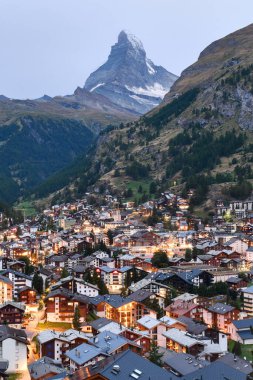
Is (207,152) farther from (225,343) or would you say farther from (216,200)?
(225,343)

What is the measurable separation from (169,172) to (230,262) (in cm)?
9081

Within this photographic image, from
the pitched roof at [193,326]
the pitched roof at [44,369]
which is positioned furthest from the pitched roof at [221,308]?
the pitched roof at [44,369]

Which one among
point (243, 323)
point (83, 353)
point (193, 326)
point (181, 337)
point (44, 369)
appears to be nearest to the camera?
point (44, 369)

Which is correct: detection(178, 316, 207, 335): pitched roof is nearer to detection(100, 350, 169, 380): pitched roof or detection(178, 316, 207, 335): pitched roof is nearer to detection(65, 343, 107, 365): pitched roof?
detection(65, 343, 107, 365): pitched roof

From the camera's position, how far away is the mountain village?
5419cm

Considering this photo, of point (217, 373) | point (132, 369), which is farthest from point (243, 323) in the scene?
point (132, 369)

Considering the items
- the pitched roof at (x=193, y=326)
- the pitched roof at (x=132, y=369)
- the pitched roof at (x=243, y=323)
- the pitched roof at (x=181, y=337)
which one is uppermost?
the pitched roof at (x=132, y=369)

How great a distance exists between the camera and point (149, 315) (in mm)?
75312

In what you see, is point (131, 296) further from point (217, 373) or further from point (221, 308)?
point (217, 373)

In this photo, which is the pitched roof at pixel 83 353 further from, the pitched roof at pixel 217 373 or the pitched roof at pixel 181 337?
the pitched roof at pixel 181 337

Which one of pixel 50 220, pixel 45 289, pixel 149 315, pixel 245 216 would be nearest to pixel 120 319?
pixel 149 315

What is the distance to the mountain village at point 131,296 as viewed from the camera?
5419cm

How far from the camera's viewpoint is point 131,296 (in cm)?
8225

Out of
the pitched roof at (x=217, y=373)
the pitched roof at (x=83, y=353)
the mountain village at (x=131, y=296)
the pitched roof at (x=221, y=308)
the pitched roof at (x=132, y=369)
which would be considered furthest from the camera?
the pitched roof at (x=221, y=308)
